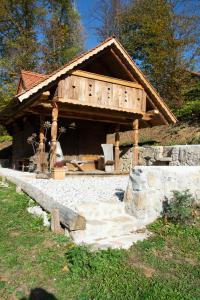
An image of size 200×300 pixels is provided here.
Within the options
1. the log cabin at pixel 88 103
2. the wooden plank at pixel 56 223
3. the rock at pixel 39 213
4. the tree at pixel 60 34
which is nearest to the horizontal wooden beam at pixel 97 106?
the log cabin at pixel 88 103

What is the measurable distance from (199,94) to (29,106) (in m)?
10.4

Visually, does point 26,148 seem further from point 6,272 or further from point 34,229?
point 6,272

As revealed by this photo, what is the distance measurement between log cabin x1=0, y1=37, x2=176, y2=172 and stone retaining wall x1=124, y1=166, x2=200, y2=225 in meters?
5.06

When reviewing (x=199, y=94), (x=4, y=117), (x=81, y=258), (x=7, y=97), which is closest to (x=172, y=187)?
(x=81, y=258)

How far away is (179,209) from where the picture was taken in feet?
17.1

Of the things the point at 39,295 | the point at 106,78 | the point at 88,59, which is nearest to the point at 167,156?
the point at 106,78

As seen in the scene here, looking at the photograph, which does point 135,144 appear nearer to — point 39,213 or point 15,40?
point 39,213

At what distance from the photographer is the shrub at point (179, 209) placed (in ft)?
17.0

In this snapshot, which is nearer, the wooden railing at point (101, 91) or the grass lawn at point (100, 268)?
the grass lawn at point (100, 268)

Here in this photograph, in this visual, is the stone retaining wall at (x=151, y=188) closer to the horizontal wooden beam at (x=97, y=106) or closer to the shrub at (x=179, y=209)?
the shrub at (x=179, y=209)

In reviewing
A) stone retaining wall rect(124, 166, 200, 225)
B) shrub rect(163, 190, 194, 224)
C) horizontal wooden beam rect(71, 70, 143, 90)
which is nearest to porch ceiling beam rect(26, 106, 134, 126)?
horizontal wooden beam rect(71, 70, 143, 90)

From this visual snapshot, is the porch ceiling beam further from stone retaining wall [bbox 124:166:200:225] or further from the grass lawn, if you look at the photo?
the grass lawn

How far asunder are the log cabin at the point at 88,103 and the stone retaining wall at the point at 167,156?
1179mm

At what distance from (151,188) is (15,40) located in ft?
75.7
